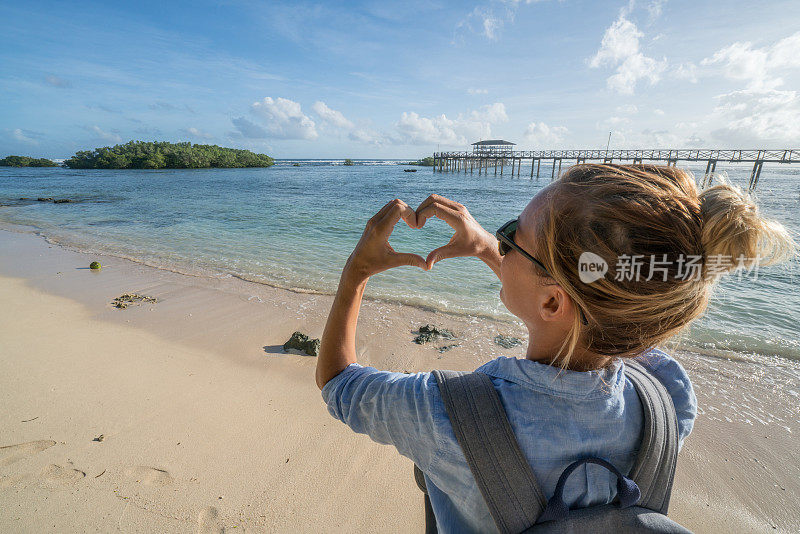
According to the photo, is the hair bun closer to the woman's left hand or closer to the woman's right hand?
the woman's right hand

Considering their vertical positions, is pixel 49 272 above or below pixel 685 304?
below

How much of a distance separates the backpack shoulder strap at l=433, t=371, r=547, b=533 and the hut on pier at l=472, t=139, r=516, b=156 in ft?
223

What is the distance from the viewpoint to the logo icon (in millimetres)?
833

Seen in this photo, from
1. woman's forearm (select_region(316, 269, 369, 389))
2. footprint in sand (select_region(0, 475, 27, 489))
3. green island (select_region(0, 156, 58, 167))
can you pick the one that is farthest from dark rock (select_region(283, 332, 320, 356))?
green island (select_region(0, 156, 58, 167))

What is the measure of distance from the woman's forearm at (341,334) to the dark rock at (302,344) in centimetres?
356

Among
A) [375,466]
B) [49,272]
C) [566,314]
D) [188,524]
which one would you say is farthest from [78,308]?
[566,314]

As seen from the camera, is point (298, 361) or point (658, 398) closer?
point (658, 398)

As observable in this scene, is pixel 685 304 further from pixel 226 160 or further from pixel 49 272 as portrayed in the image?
pixel 226 160

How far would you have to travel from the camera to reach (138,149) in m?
75.4

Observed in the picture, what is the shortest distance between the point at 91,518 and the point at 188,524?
2.12ft

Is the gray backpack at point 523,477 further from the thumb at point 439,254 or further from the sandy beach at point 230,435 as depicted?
the sandy beach at point 230,435

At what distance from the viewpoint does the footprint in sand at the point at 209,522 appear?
2.36m

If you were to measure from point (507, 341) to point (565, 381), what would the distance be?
15.6 ft

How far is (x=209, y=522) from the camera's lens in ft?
7.89
